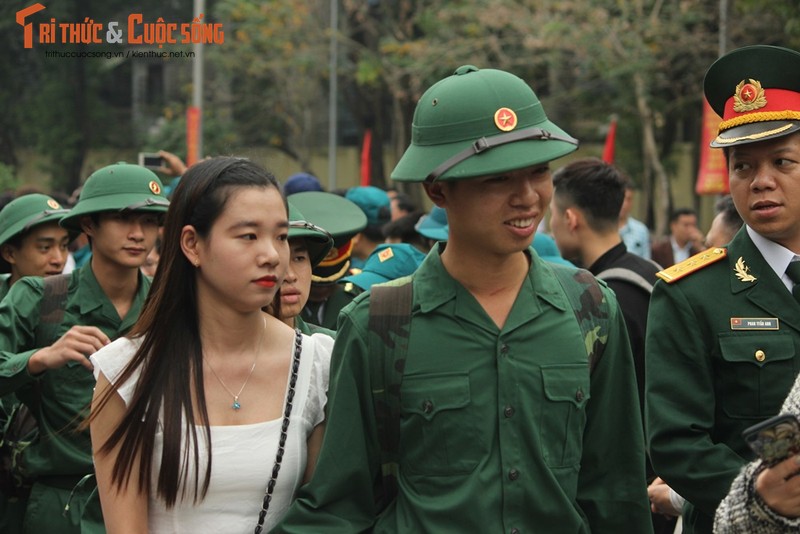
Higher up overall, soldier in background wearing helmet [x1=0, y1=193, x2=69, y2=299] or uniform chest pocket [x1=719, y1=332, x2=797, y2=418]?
soldier in background wearing helmet [x1=0, y1=193, x2=69, y2=299]

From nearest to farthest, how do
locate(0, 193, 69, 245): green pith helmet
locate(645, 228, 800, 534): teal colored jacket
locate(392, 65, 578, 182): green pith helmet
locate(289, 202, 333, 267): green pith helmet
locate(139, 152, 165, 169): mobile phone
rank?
locate(392, 65, 578, 182): green pith helmet
locate(645, 228, 800, 534): teal colored jacket
locate(289, 202, 333, 267): green pith helmet
locate(0, 193, 69, 245): green pith helmet
locate(139, 152, 165, 169): mobile phone

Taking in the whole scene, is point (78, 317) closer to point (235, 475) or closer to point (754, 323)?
point (235, 475)

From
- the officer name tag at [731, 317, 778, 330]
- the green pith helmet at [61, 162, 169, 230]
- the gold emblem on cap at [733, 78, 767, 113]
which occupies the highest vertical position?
the gold emblem on cap at [733, 78, 767, 113]

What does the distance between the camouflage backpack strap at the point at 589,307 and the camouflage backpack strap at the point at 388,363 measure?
46 cm

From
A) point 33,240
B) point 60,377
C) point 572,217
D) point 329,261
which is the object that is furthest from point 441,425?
point 33,240

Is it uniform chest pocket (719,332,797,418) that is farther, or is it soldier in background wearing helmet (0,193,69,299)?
soldier in background wearing helmet (0,193,69,299)

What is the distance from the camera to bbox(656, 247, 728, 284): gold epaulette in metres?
3.86

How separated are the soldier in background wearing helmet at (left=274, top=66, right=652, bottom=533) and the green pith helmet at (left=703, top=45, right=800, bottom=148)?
0.72 metres

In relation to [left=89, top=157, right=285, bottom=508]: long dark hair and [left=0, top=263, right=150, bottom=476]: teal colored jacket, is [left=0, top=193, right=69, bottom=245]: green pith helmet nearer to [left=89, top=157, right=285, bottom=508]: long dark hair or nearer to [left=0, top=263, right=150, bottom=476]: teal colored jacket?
[left=0, top=263, right=150, bottom=476]: teal colored jacket

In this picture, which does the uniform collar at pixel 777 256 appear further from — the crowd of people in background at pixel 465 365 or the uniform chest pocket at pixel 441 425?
the uniform chest pocket at pixel 441 425

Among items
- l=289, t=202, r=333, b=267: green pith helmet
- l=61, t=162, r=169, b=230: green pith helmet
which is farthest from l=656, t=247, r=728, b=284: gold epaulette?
l=61, t=162, r=169, b=230: green pith helmet

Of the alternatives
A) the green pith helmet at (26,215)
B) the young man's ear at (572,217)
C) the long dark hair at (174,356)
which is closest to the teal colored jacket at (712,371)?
the long dark hair at (174,356)

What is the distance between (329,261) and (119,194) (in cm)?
115

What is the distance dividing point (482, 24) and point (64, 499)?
2062cm
